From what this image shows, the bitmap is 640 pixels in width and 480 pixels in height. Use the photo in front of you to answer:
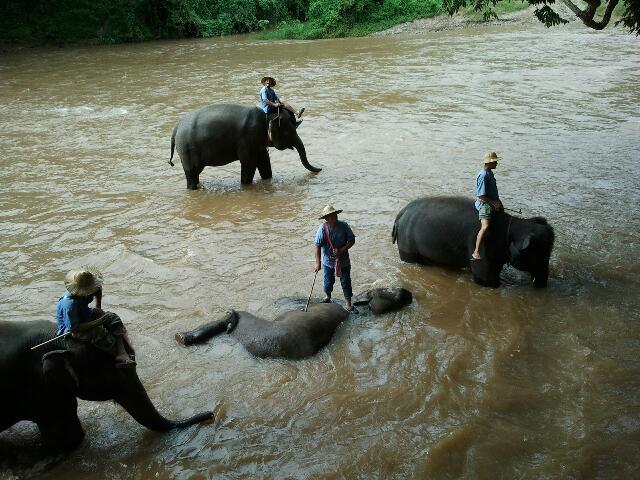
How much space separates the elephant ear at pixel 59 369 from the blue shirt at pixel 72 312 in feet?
0.63

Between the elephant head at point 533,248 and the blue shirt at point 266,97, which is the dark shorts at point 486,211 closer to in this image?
the elephant head at point 533,248

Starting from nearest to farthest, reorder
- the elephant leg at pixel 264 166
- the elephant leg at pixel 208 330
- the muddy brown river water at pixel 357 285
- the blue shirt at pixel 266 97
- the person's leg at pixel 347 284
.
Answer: the muddy brown river water at pixel 357 285 → the elephant leg at pixel 208 330 → the person's leg at pixel 347 284 → the blue shirt at pixel 266 97 → the elephant leg at pixel 264 166

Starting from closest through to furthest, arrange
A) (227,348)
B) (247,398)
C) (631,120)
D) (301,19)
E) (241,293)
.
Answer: (247,398)
(227,348)
(241,293)
(631,120)
(301,19)

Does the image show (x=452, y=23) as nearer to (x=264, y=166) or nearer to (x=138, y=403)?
(x=264, y=166)

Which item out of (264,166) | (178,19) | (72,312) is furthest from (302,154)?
(178,19)

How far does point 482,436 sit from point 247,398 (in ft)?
6.44

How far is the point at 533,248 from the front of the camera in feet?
20.8

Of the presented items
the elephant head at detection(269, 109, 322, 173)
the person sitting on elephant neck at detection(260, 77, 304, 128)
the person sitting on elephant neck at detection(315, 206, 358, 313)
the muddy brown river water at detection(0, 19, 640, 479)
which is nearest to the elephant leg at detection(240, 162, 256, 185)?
the muddy brown river water at detection(0, 19, 640, 479)

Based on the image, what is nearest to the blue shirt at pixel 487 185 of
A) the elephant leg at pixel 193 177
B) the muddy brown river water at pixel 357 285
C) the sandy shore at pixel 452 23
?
the muddy brown river water at pixel 357 285

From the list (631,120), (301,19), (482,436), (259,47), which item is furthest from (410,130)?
(301,19)

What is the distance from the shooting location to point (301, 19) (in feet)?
142

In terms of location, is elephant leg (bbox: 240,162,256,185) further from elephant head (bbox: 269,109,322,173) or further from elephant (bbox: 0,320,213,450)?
elephant (bbox: 0,320,213,450)

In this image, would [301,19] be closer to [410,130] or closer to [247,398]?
[410,130]

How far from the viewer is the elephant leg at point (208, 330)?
5789mm
